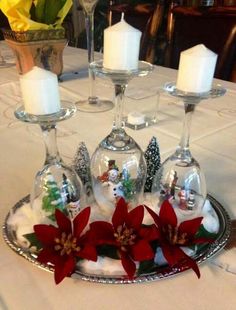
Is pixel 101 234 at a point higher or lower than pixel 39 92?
lower

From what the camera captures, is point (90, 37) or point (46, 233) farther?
point (90, 37)

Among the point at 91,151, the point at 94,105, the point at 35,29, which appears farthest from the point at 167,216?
the point at 35,29

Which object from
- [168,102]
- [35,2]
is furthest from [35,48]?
[168,102]

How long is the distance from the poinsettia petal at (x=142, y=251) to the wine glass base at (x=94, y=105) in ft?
1.64

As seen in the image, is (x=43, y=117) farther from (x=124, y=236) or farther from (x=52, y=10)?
(x=52, y=10)

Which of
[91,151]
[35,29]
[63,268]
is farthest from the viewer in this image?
[35,29]

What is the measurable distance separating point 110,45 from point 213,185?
0.27m

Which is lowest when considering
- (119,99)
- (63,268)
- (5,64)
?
(5,64)

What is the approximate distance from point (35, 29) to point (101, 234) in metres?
0.61

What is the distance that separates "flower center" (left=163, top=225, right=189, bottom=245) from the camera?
343 mm

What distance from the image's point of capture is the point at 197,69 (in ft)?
1.08

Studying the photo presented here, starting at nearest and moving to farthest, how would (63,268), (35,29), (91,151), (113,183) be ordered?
(63,268) < (113,183) < (91,151) < (35,29)

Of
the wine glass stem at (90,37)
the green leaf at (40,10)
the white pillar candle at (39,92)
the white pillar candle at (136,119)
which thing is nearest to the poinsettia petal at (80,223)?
the white pillar candle at (39,92)

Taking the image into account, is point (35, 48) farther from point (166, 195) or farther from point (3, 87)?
point (166, 195)
